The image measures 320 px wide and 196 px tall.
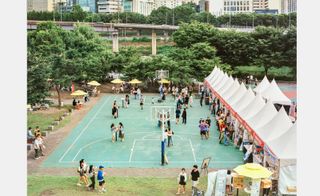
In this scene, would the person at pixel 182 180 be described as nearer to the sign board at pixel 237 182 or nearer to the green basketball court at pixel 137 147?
the sign board at pixel 237 182

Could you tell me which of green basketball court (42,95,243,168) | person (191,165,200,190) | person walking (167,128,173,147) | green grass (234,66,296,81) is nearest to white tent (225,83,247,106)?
green basketball court (42,95,243,168)

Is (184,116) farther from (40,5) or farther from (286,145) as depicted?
(40,5)

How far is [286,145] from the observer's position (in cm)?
1738

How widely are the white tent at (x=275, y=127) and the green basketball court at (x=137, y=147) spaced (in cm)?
250

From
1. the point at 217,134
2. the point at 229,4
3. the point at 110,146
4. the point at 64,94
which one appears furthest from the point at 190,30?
the point at 229,4

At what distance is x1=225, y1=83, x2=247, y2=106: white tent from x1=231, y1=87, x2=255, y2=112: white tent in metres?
0.94

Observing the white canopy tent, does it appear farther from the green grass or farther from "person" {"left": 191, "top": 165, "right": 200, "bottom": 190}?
the green grass

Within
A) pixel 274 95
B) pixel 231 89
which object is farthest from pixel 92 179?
pixel 274 95

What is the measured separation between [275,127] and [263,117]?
2.21m

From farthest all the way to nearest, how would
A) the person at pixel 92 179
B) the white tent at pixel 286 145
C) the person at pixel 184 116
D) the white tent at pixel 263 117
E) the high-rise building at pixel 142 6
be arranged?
the high-rise building at pixel 142 6 < the person at pixel 184 116 < the white tent at pixel 263 117 < the person at pixel 92 179 < the white tent at pixel 286 145

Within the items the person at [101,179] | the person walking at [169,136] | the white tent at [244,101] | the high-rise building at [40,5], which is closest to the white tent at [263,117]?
the white tent at [244,101]

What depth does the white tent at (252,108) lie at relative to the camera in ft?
76.3

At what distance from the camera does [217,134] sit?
2741 cm

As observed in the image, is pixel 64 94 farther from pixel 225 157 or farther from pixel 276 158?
pixel 276 158
